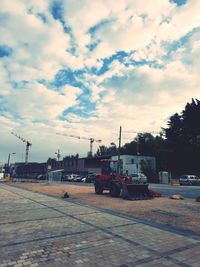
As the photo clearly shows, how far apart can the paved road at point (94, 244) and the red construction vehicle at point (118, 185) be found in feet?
24.5

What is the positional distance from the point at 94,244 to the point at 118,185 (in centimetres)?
1208

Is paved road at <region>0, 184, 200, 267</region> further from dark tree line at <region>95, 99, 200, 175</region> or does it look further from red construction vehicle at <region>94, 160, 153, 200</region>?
dark tree line at <region>95, 99, 200, 175</region>

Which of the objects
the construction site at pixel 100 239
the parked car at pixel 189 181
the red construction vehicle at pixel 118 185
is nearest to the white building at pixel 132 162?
the parked car at pixel 189 181

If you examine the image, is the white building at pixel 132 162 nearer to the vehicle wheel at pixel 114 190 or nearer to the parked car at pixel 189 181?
the parked car at pixel 189 181

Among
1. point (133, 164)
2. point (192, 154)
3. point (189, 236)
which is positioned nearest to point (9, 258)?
point (189, 236)

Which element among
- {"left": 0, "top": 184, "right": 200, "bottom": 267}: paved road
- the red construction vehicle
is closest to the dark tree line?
the red construction vehicle

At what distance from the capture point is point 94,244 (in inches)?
248

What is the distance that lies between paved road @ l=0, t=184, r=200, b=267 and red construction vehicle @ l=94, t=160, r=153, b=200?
7.48 meters

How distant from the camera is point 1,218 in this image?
9.98m

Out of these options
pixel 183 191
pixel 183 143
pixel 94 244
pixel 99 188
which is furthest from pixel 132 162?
pixel 94 244

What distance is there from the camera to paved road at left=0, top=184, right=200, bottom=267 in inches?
203

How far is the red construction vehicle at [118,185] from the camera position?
1700cm

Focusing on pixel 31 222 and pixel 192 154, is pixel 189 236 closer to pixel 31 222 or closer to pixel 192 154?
pixel 31 222

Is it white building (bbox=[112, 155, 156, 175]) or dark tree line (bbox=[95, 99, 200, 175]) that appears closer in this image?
dark tree line (bbox=[95, 99, 200, 175])
